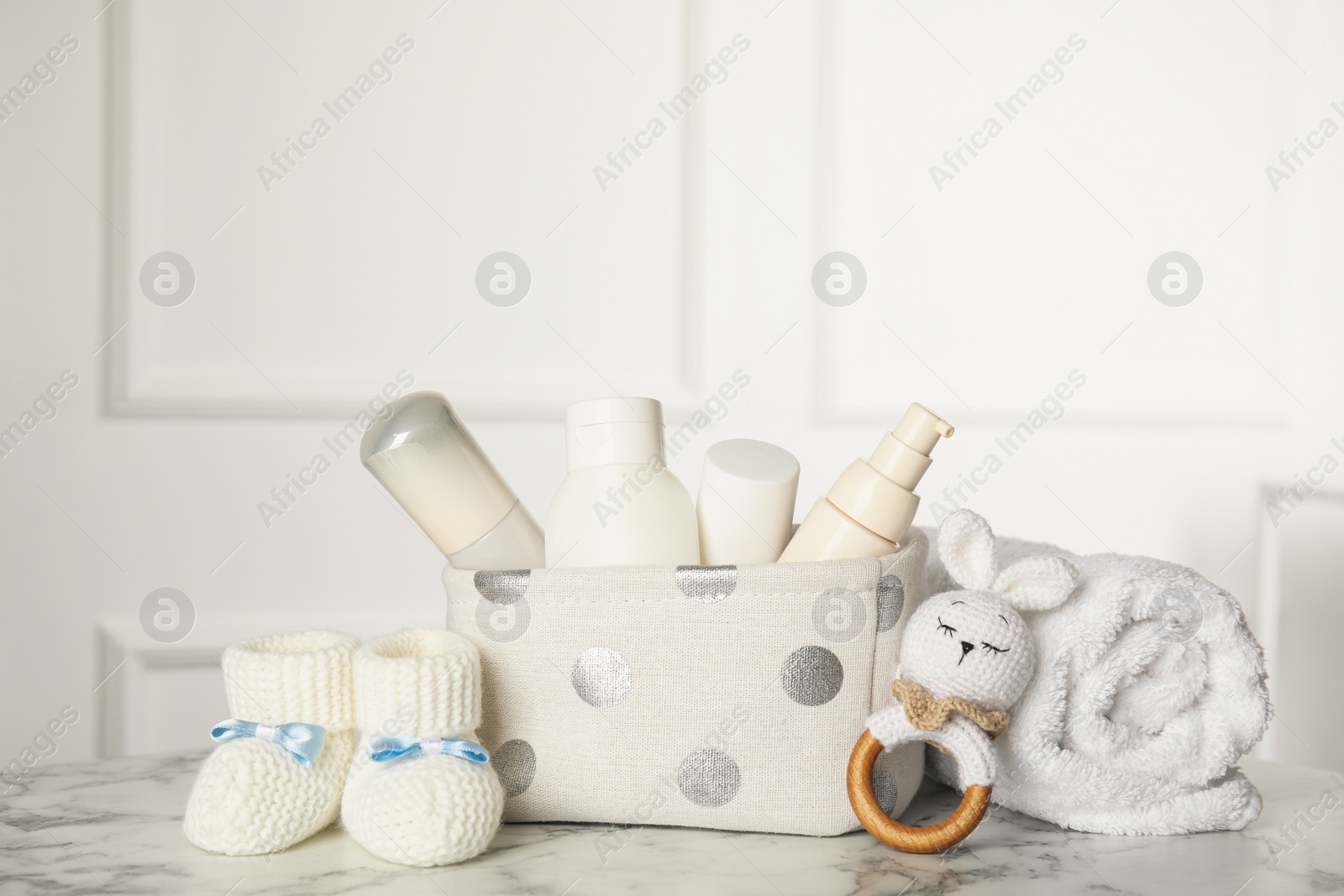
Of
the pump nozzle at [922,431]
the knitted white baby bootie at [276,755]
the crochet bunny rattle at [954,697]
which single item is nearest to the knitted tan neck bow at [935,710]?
the crochet bunny rattle at [954,697]

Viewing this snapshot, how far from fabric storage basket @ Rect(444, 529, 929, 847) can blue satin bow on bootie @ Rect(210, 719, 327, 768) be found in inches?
3.3

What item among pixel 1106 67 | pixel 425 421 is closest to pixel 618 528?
pixel 425 421

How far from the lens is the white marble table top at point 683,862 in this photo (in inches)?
15.6

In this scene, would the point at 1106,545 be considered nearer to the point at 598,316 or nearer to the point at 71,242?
the point at 598,316

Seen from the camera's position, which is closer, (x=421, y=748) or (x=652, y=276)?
(x=421, y=748)

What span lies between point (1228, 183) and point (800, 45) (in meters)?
0.41

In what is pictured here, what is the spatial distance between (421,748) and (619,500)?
14 cm

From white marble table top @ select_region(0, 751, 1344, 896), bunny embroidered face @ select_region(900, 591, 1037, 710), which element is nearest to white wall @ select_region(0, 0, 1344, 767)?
white marble table top @ select_region(0, 751, 1344, 896)

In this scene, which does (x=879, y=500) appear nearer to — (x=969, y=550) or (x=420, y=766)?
(x=969, y=550)

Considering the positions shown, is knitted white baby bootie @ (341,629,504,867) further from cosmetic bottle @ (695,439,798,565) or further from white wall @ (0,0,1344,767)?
white wall @ (0,0,1344,767)

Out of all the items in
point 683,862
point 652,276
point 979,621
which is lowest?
point 683,862

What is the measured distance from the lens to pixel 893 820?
0.43 meters

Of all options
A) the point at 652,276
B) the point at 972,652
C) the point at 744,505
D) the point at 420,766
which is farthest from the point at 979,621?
the point at 652,276

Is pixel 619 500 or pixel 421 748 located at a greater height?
pixel 619 500
